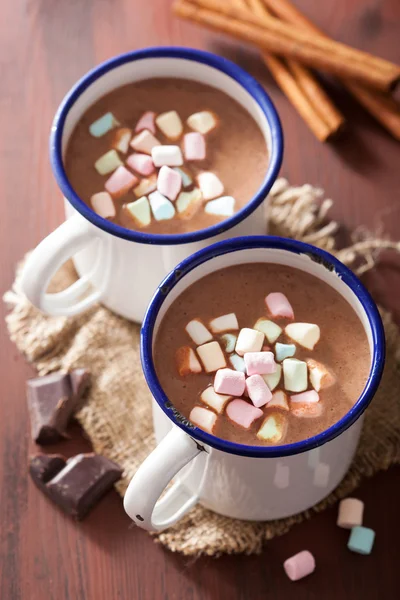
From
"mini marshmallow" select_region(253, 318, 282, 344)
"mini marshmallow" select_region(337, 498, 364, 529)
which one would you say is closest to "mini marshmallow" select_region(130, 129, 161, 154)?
"mini marshmallow" select_region(253, 318, 282, 344)

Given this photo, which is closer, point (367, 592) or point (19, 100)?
point (367, 592)

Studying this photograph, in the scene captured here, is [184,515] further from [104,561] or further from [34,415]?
[34,415]

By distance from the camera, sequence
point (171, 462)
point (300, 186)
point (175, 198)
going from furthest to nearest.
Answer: point (300, 186) < point (175, 198) < point (171, 462)

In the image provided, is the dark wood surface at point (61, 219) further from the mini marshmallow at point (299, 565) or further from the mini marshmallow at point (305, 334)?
the mini marshmallow at point (305, 334)

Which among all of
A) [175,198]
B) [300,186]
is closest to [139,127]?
[175,198]

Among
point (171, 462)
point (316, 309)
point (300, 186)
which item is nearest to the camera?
point (171, 462)

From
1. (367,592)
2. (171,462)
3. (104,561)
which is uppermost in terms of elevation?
(171,462)

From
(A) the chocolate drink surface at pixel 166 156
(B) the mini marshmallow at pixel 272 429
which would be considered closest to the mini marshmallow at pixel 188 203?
(A) the chocolate drink surface at pixel 166 156

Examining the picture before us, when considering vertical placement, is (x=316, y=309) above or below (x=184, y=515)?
above
